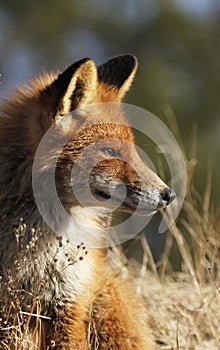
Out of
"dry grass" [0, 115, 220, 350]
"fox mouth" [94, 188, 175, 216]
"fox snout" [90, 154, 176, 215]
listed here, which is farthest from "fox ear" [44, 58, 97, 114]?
"dry grass" [0, 115, 220, 350]

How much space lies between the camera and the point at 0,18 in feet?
96.3

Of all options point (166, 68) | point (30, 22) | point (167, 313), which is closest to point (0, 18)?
point (30, 22)

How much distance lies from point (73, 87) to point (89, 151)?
510 millimetres

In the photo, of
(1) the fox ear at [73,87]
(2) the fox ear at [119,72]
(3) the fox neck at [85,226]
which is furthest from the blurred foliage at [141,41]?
(1) the fox ear at [73,87]

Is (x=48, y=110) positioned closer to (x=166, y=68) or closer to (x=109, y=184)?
(x=109, y=184)

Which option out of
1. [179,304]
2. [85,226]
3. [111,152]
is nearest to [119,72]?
[111,152]

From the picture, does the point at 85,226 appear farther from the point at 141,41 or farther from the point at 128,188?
the point at 141,41

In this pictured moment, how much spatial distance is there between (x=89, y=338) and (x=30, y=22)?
24886mm

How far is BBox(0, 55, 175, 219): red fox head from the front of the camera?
5750 mm

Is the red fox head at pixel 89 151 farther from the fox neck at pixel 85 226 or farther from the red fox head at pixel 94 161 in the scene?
the fox neck at pixel 85 226

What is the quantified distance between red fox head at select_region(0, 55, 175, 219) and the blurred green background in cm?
2119

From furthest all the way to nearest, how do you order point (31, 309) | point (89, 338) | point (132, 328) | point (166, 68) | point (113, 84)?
point (166, 68) < point (113, 84) < point (132, 328) < point (89, 338) < point (31, 309)

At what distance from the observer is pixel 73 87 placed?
5.63 meters

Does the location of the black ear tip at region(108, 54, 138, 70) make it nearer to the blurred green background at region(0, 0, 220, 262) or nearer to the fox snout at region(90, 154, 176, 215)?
the fox snout at region(90, 154, 176, 215)
